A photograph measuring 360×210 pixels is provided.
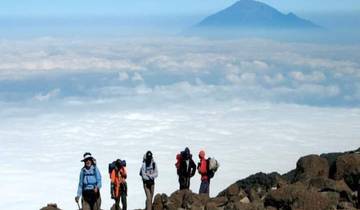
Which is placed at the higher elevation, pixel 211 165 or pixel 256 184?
pixel 211 165

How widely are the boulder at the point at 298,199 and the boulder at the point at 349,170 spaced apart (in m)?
2.83

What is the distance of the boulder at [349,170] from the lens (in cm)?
1803

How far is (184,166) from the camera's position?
752 inches

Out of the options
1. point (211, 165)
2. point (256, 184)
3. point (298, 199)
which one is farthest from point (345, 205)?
point (256, 184)

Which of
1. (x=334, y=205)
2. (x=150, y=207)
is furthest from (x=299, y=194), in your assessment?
(x=150, y=207)

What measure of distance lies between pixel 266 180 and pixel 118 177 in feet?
19.8

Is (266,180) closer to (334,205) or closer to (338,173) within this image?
(338,173)

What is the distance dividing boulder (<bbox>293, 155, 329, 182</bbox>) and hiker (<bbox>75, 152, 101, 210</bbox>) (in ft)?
23.4

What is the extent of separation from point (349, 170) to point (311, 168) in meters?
2.21

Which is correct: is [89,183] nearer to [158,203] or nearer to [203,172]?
[158,203]

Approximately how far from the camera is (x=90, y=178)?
15.1 m

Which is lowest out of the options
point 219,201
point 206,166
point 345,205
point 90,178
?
point 345,205

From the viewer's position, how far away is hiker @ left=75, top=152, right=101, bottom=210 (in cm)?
1492

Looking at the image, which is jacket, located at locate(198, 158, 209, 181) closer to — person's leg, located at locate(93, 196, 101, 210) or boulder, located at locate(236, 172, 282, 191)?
boulder, located at locate(236, 172, 282, 191)
